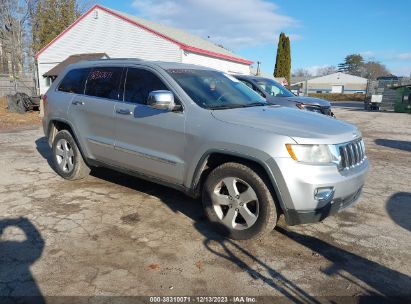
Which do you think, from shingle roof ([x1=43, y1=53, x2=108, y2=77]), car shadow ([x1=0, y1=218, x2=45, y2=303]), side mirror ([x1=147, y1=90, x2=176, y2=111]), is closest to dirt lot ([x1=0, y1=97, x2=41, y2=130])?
shingle roof ([x1=43, y1=53, x2=108, y2=77])

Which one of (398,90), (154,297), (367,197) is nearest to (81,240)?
(154,297)

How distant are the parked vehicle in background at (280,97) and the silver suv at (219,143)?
428 cm

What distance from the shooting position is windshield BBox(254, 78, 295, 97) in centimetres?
997

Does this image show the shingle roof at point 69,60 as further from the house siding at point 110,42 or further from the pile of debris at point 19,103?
the pile of debris at point 19,103

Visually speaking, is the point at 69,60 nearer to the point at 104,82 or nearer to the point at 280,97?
the point at 280,97

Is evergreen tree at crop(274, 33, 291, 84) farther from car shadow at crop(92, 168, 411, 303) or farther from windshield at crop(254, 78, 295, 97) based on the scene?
car shadow at crop(92, 168, 411, 303)

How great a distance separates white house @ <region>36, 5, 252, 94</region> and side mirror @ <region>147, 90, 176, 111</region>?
16841mm

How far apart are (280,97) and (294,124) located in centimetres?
603

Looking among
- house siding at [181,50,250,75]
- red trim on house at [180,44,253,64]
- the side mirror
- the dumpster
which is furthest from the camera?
the dumpster

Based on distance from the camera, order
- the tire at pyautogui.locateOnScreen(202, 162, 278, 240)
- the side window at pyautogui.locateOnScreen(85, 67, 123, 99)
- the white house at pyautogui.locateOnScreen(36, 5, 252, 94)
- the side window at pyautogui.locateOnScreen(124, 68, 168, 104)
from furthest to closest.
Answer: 1. the white house at pyautogui.locateOnScreen(36, 5, 252, 94)
2. the side window at pyautogui.locateOnScreen(85, 67, 123, 99)
3. the side window at pyautogui.locateOnScreen(124, 68, 168, 104)
4. the tire at pyautogui.locateOnScreen(202, 162, 278, 240)

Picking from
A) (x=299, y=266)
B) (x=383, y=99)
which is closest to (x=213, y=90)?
(x=299, y=266)

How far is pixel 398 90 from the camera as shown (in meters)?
28.4

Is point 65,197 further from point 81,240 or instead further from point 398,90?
point 398,90

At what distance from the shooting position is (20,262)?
133 inches
